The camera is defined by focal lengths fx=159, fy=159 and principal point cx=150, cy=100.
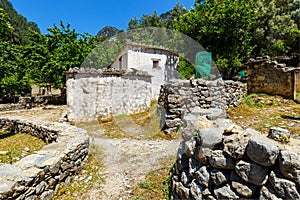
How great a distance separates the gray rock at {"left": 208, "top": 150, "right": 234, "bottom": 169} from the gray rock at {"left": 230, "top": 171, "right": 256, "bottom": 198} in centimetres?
10

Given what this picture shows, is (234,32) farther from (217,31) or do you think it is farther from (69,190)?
(69,190)

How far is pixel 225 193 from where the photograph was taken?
1882 millimetres

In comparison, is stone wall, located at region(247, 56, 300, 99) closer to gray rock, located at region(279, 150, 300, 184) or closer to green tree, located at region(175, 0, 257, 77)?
green tree, located at region(175, 0, 257, 77)

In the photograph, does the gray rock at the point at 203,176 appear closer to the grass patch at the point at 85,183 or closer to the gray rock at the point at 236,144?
the gray rock at the point at 236,144

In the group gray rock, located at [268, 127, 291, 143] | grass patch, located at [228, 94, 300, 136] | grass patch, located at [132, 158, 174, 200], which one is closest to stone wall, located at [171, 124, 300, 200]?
gray rock, located at [268, 127, 291, 143]

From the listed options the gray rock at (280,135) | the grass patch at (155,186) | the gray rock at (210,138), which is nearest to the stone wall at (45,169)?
the grass patch at (155,186)

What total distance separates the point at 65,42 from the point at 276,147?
19086mm

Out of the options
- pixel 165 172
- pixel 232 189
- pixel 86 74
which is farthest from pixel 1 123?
pixel 232 189

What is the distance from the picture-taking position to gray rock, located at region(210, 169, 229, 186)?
6.42 ft

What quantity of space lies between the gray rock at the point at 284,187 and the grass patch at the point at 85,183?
2.84 m

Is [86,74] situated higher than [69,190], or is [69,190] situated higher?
[86,74]

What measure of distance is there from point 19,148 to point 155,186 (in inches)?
193

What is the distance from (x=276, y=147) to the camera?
1.61m

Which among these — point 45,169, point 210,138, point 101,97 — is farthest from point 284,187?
point 101,97
